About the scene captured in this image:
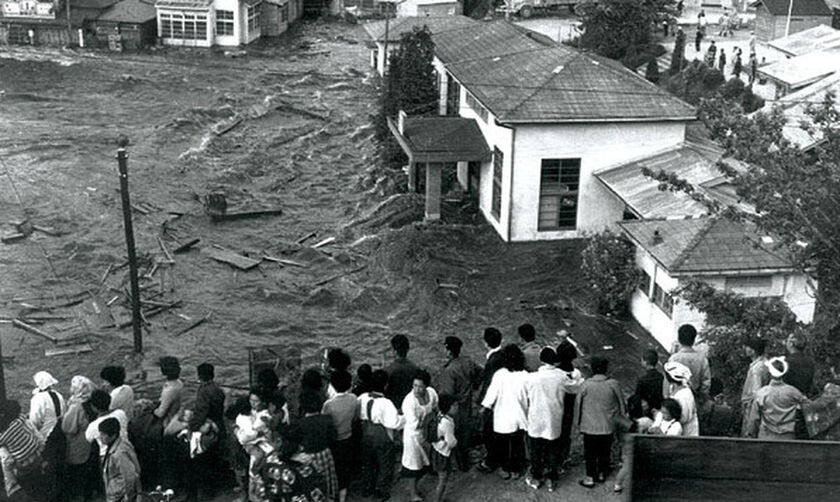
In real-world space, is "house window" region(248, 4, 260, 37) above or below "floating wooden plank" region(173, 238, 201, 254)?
above

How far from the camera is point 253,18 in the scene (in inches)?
2643

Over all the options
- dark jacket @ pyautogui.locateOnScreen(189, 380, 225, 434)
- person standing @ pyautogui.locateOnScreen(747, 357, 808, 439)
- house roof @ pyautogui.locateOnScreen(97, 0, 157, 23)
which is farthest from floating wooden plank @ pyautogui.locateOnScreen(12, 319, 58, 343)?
house roof @ pyautogui.locateOnScreen(97, 0, 157, 23)

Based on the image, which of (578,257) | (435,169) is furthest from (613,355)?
(435,169)

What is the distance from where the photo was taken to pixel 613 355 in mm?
24391

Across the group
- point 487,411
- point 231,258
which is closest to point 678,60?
point 231,258

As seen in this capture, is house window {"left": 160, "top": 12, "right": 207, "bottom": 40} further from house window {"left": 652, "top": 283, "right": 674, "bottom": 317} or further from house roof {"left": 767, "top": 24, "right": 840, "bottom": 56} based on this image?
house window {"left": 652, "top": 283, "right": 674, "bottom": 317}

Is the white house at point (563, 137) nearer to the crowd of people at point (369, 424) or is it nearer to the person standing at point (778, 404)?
the crowd of people at point (369, 424)

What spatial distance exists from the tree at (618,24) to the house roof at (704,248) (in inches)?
1140

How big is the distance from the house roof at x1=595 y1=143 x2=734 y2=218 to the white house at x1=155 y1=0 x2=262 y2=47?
39827mm

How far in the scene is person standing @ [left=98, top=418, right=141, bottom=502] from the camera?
12742mm

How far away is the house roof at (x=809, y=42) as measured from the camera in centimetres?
4509

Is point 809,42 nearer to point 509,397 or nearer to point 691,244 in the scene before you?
point 691,244

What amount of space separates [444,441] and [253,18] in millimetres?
57500

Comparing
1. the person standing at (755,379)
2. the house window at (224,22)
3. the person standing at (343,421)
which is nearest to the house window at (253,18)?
the house window at (224,22)
